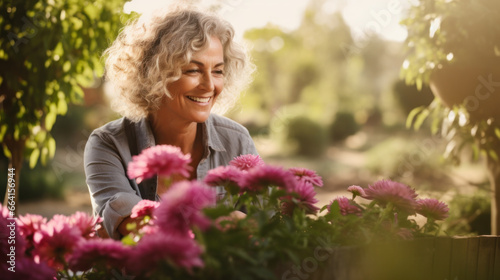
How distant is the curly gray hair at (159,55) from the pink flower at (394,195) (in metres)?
0.93

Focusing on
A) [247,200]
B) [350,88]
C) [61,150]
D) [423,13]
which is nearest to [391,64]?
[350,88]

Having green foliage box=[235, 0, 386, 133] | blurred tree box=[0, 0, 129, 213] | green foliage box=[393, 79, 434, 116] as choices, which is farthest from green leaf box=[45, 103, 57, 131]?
green foliage box=[235, 0, 386, 133]

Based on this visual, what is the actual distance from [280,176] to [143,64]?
123 centimetres

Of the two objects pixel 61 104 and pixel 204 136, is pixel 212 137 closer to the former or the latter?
pixel 204 136

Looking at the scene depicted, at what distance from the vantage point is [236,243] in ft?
2.93

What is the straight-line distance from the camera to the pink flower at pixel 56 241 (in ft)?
3.12

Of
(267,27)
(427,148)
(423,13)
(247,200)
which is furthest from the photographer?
(267,27)

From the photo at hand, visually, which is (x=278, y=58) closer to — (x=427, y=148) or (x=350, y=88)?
(x=350, y=88)

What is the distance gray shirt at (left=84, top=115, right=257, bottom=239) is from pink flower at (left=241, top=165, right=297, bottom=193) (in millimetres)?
614

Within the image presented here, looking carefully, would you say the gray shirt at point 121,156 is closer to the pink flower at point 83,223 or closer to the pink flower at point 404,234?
the pink flower at point 83,223

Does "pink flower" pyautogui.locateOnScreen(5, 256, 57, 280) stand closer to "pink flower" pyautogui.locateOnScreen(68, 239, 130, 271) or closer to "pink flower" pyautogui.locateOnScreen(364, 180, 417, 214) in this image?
"pink flower" pyautogui.locateOnScreen(68, 239, 130, 271)

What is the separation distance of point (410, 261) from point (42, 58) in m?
2.01

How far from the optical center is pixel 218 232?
2.87ft

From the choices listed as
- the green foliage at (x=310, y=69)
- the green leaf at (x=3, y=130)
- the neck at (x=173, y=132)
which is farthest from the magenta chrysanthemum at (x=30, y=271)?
the green foliage at (x=310, y=69)
